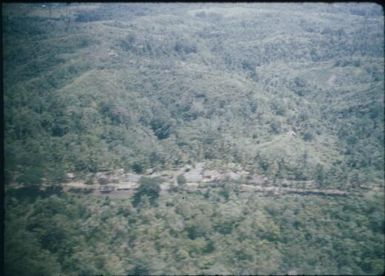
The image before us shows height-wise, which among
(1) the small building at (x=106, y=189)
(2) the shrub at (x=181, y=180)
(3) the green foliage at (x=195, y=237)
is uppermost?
(3) the green foliage at (x=195, y=237)

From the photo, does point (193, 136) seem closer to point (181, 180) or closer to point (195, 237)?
point (181, 180)

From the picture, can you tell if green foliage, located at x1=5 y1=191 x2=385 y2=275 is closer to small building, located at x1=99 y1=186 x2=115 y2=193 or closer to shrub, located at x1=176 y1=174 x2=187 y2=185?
small building, located at x1=99 y1=186 x2=115 y2=193

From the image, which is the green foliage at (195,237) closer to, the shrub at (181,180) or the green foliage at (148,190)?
the green foliage at (148,190)

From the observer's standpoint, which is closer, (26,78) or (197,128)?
(197,128)

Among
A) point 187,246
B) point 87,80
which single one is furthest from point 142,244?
point 87,80

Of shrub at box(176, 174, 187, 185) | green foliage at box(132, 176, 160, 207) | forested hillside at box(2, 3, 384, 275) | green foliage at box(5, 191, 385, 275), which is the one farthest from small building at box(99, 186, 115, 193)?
shrub at box(176, 174, 187, 185)

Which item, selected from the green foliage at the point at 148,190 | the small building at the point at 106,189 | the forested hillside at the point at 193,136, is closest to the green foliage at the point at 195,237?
the forested hillside at the point at 193,136

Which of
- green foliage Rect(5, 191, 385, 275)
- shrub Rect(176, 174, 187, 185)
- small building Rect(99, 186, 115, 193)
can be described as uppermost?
green foliage Rect(5, 191, 385, 275)

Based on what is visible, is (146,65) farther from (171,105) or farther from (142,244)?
(142,244)

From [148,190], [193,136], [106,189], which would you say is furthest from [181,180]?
[193,136]
